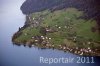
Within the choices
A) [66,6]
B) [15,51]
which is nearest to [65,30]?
[66,6]

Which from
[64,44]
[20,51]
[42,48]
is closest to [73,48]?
[64,44]

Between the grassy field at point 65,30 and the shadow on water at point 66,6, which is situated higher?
the shadow on water at point 66,6

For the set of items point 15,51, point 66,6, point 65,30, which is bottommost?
point 15,51

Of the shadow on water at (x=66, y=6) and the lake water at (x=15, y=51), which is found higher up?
the shadow on water at (x=66, y=6)

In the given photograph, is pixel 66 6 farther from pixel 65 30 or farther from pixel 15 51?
pixel 15 51

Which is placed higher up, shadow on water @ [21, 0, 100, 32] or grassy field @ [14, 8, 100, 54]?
shadow on water @ [21, 0, 100, 32]

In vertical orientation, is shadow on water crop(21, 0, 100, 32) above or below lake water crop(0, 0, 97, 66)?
above

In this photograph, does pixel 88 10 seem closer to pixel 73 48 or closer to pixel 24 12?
pixel 73 48

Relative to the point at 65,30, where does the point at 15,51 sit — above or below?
below
